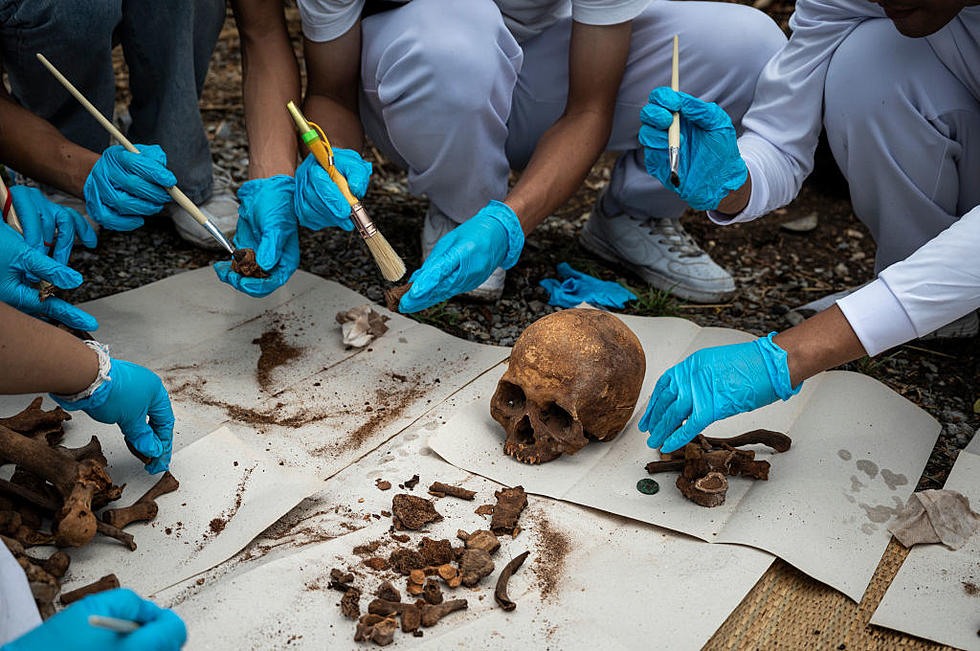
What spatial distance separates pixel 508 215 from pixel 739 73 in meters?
1.04

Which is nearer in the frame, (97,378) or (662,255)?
(97,378)

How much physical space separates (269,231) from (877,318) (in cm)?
153

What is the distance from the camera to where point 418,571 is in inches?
65.3

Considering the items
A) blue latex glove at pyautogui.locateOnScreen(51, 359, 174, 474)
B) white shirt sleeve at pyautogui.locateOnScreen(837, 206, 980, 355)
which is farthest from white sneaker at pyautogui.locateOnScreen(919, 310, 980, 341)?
blue latex glove at pyautogui.locateOnScreen(51, 359, 174, 474)

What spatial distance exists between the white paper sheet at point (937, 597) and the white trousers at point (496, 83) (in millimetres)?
1536

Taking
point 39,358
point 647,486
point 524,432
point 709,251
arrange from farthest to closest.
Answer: point 709,251 → point 524,432 → point 647,486 → point 39,358

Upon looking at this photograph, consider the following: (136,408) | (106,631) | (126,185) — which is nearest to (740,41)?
(126,185)

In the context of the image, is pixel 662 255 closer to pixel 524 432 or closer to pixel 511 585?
pixel 524 432

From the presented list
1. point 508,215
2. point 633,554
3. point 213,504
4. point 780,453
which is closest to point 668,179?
point 508,215

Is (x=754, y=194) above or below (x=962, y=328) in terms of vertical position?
above

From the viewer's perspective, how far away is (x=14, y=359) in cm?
Result: 156

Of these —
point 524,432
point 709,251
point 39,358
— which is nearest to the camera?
point 39,358

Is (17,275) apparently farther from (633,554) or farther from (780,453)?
(780,453)

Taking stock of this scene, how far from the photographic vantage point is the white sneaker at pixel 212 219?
116 inches
